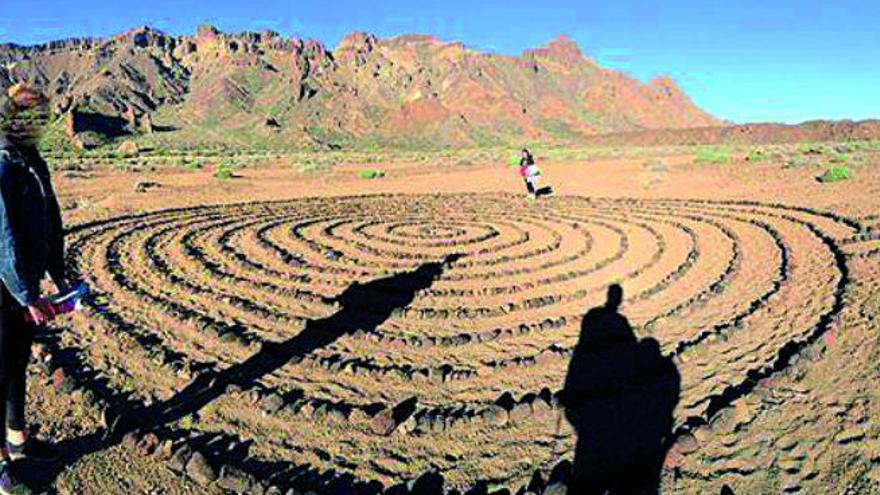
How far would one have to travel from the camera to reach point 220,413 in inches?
235

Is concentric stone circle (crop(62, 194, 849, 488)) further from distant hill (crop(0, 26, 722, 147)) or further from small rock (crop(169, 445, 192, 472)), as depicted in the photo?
distant hill (crop(0, 26, 722, 147))

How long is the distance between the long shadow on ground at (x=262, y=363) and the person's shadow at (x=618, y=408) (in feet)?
10.1

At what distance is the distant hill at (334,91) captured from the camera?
94125 millimetres

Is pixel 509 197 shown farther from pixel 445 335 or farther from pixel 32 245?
pixel 32 245

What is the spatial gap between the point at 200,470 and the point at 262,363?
2.31m

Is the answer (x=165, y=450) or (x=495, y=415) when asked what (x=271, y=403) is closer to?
(x=165, y=450)

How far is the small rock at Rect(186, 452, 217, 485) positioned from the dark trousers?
1306mm

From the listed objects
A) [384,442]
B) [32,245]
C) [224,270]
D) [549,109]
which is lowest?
[384,442]

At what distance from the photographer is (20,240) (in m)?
4.13

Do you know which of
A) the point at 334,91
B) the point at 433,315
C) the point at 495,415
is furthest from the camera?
the point at 334,91

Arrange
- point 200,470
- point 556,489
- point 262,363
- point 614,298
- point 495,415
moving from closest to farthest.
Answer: point 556,489, point 200,470, point 495,415, point 262,363, point 614,298

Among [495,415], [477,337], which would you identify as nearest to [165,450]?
[495,415]

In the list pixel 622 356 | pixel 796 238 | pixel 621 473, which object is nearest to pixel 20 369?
pixel 621 473

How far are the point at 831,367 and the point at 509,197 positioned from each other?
16277mm
